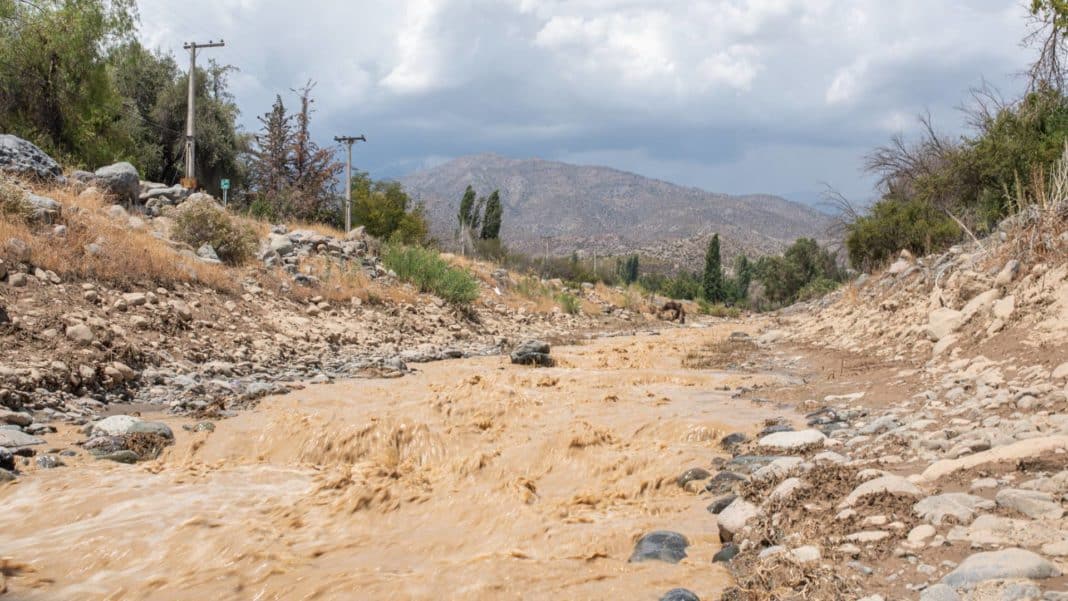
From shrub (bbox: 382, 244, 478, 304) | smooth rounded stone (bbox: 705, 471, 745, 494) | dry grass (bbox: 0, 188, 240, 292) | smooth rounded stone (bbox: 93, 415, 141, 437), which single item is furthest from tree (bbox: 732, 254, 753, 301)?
smooth rounded stone (bbox: 93, 415, 141, 437)

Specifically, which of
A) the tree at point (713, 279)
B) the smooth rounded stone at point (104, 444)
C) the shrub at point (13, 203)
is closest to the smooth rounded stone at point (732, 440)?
the smooth rounded stone at point (104, 444)

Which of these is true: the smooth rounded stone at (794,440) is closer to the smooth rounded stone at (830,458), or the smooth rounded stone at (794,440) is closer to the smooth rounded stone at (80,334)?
the smooth rounded stone at (830,458)

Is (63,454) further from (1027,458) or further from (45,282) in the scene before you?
(1027,458)

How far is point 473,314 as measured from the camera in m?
16.4

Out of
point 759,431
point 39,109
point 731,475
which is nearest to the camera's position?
point 731,475

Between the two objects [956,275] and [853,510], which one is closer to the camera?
[853,510]

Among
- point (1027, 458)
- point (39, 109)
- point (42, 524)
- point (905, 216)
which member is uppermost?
point (39, 109)

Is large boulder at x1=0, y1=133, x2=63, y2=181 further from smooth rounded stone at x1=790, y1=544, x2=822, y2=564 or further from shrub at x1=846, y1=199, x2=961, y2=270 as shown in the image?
shrub at x1=846, y1=199, x2=961, y2=270

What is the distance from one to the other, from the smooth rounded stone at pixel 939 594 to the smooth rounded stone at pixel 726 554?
3.00ft

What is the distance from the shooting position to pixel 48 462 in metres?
4.66

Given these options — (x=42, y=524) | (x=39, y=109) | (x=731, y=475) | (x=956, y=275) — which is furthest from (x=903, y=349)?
(x=39, y=109)

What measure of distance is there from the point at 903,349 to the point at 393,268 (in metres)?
11.5

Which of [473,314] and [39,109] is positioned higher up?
[39,109]

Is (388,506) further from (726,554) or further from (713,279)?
(713,279)
